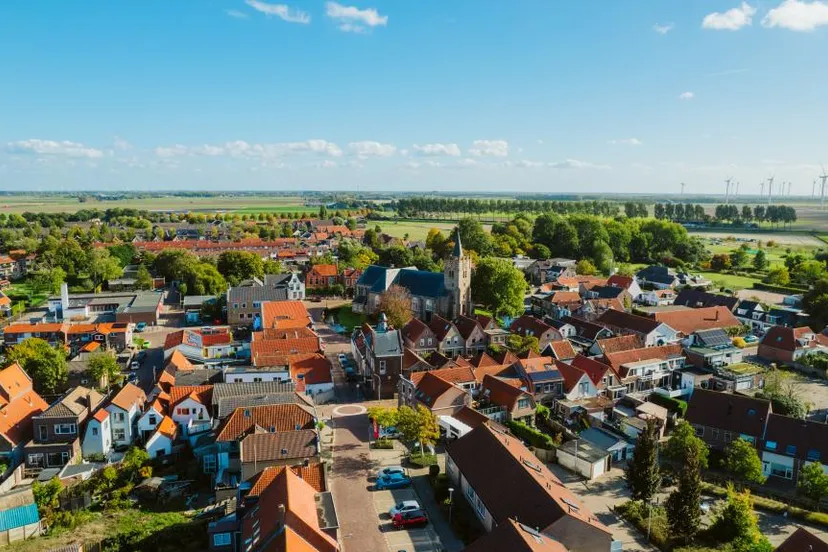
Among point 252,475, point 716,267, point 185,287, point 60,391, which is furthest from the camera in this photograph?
point 716,267

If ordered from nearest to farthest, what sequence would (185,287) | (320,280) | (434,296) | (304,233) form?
1. (434,296)
2. (185,287)
3. (320,280)
4. (304,233)

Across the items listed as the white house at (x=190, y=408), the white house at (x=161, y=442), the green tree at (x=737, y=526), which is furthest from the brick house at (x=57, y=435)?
the green tree at (x=737, y=526)

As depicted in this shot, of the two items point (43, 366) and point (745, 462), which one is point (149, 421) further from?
point (745, 462)

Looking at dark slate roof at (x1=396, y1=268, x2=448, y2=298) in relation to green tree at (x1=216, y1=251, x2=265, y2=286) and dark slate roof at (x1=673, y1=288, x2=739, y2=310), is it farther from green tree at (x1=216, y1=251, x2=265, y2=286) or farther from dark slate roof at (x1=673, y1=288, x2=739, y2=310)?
dark slate roof at (x1=673, y1=288, x2=739, y2=310)

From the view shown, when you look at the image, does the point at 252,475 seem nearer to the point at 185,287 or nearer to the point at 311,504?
the point at 311,504

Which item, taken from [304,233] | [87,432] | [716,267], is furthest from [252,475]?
[304,233]

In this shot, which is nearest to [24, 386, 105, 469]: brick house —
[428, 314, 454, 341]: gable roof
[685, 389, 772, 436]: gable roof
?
[428, 314, 454, 341]: gable roof

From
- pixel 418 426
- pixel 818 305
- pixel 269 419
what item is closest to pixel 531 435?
pixel 418 426
